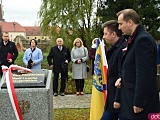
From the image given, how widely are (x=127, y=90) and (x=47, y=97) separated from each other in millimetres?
1102

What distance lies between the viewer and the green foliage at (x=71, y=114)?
24.8 feet

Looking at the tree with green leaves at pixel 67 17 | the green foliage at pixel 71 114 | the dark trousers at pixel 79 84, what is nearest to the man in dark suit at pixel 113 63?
the green foliage at pixel 71 114

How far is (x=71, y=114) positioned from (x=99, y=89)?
6.86 feet

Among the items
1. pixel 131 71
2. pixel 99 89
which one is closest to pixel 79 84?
pixel 99 89

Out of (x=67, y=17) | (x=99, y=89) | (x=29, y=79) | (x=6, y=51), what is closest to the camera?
(x=29, y=79)

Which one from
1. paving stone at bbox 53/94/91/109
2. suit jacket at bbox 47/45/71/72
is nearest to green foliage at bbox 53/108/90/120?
paving stone at bbox 53/94/91/109

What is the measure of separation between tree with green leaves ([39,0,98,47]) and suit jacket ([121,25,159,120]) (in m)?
23.1

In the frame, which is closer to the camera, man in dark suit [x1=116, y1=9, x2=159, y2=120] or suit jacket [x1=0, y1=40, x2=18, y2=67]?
man in dark suit [x1=116, y1=9, x2=159, y2=120]

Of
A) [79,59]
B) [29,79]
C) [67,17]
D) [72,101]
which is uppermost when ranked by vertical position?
[67,17]

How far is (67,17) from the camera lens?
27281 millimetres

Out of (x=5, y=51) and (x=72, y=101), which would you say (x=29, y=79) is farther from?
(x=5, y=51)

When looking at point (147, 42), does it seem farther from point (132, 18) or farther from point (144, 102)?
point (144, 102)

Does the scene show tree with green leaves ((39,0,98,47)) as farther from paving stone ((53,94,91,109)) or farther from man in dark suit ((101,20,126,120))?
man in dark suit ((101,20,126,120))

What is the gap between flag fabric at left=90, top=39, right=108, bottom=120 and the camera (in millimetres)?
5902
